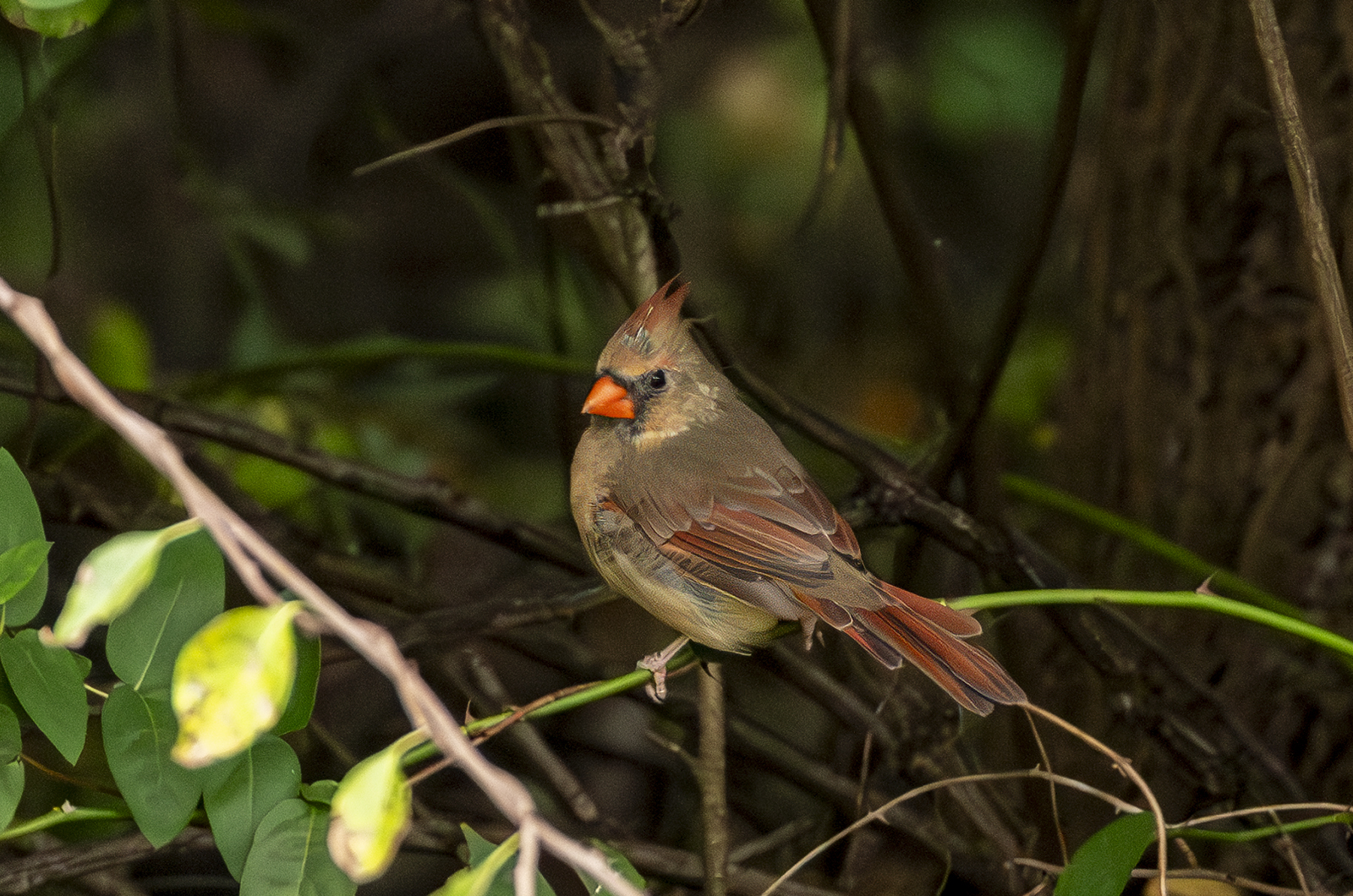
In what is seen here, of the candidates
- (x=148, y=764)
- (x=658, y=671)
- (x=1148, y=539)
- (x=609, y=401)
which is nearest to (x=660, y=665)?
(x=658, y=671)

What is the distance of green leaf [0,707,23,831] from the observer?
904mm

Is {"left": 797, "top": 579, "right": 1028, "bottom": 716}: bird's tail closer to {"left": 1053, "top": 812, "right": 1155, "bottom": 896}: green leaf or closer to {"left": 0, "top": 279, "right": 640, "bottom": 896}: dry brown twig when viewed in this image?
{"left": 1053, "top": 812, "right": 1155, "bottom": 896}: green leaf

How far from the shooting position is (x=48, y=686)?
888 mm

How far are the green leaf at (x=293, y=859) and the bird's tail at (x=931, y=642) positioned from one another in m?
0.49

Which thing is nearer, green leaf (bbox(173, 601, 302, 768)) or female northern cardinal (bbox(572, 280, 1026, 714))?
green leaf (bbox(173, 601, 302, 768))

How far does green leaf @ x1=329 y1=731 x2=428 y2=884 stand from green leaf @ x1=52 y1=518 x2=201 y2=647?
153 millimetres

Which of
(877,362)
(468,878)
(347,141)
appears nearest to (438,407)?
(347,141)

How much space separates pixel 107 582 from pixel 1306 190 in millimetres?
1071

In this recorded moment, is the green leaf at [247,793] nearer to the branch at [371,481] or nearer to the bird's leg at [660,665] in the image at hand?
the bird's leg at [660,665]

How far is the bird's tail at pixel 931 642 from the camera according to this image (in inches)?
40.5

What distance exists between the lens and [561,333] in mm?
1943

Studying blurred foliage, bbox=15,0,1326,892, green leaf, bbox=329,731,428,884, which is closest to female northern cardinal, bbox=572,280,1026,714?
blurred foliage, bbox=15,0,1326,892

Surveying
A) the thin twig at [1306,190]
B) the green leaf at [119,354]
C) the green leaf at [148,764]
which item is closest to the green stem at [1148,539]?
the thin twig at [1306,190]

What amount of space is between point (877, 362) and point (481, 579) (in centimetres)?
135
